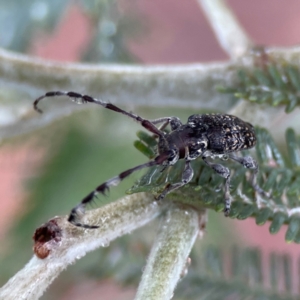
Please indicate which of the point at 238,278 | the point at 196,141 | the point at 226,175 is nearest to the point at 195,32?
the point at 196,141

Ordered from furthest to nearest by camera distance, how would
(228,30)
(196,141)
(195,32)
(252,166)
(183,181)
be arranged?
1. (195,32)
2. (228,30)
3. (196,141)
4. (252,166)
5. (183,181)

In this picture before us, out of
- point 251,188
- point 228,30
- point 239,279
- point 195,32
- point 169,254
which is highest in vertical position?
point 195,32

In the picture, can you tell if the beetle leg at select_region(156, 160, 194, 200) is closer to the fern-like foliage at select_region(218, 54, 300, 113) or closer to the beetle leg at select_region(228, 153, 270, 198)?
the beetle leg at select_region(228, 153, 270, 198)

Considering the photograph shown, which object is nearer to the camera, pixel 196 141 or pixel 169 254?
pixel 169 254

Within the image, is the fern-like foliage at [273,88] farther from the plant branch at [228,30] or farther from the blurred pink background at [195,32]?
the blurred pink background at [195,32]

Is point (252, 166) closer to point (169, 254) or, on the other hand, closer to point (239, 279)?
point (169, 254)
